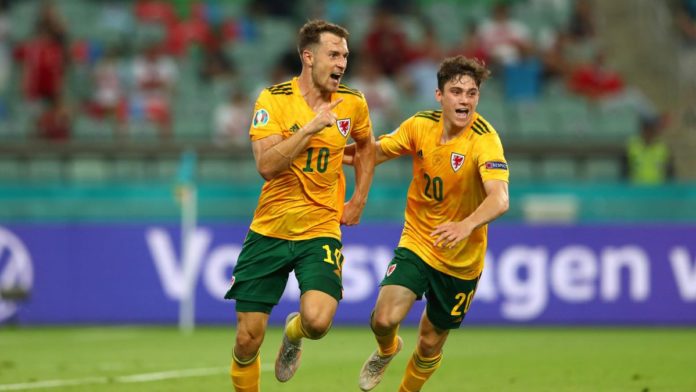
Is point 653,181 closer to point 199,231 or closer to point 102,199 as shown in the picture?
point 199,231

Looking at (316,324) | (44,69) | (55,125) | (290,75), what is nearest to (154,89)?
(55,125)

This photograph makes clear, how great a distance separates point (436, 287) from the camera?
29.7 ft

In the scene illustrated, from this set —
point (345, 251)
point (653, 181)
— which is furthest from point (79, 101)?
point (653, 181)

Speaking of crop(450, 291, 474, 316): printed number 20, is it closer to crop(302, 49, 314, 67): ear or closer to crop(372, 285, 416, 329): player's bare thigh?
crop(372, 285, 416, 329): player's bare thigh

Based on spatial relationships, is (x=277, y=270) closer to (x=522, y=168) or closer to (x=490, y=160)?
(x=490, y=160)

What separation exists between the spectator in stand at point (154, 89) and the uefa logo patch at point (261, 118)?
10816mm

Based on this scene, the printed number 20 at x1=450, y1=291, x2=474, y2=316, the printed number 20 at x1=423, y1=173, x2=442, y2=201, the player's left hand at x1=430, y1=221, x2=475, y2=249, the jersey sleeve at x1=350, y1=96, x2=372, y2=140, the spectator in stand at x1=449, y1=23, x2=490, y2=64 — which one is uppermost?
the jersey sleeve at x1=350, y1=96, x2=372, y2=140

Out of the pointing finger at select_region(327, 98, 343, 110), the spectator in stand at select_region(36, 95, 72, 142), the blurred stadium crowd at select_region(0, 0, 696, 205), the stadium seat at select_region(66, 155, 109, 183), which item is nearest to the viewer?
the pointing finger at select_region(327, 98, 343, 110)

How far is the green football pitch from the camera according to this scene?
34.1 ft

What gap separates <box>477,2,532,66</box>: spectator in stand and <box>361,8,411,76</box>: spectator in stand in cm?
131

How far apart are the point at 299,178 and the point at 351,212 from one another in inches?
26.6

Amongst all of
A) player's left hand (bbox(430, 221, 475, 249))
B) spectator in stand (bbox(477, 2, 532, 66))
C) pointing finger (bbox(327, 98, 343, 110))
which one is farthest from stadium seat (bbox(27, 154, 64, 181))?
player's left hand (bbox(430, 221, 475, 249))

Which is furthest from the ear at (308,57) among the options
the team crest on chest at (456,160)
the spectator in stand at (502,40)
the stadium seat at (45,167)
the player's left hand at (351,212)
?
the spectator in stand at (502,40)

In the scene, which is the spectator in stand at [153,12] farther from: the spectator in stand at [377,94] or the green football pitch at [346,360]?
the green football pitch at [346,360]
